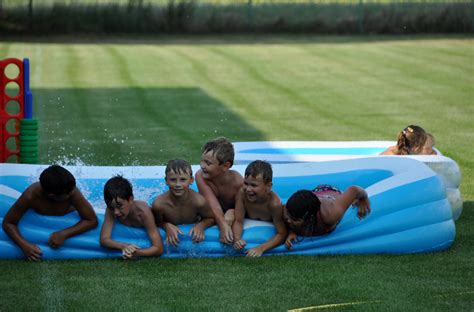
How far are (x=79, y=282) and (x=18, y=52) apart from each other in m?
14.5

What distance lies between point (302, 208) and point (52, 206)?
1.62 m

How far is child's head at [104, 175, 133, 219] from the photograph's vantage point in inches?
234

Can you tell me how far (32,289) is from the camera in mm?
5312

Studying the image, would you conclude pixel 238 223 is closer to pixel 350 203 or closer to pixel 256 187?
pixel 256 187

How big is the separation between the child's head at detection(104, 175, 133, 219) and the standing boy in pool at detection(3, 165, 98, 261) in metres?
0.19

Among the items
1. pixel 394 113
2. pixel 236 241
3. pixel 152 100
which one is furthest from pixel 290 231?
pixel 152 100

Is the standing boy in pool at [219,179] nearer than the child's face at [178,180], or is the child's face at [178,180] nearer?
the child's face at [178,180]

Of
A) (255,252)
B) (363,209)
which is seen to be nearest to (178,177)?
(255,252)

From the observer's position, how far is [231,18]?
24078 millimetres

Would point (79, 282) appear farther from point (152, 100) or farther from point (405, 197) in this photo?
point (152, 100)

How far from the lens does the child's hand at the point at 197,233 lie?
609cm

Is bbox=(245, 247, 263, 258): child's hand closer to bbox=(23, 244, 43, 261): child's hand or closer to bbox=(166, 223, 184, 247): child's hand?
bbox=(166, 223, 184, 247): child's hand

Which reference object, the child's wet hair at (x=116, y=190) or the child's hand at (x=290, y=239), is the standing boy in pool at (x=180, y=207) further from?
the child's hand at (x=290, y=239)

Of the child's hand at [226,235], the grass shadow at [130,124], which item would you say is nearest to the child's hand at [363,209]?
the child's hand at [226,235]
